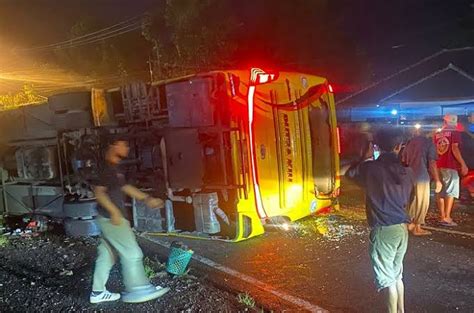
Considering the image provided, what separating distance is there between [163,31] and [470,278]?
24139mm

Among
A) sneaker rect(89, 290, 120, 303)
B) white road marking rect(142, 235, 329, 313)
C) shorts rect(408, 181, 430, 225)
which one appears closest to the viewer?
white road marking rect(142, 235, 329, 313)

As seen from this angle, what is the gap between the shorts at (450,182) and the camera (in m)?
7.17

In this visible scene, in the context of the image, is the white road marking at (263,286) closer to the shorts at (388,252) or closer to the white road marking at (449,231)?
the shorts at (388,252)

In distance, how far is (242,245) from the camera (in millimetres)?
6551

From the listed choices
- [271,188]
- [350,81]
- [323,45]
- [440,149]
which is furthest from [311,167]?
[323,45]

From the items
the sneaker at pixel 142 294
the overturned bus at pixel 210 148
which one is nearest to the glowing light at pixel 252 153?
the overturned bus at pixel 210 148

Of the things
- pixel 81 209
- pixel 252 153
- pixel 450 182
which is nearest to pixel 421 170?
pixel 450 182

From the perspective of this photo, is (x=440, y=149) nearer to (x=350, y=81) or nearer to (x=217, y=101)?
(x=217, y=101)

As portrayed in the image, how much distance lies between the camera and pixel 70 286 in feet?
17.2

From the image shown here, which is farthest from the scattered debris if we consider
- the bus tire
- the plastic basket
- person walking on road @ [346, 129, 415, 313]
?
the bus tire

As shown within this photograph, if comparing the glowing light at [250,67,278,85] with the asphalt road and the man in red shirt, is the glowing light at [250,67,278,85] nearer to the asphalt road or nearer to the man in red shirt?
the asphalt road

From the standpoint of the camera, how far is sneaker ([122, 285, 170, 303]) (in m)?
4.58

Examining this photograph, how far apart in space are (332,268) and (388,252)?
1.84 m

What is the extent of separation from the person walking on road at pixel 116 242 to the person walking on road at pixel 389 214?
7.35 feet
